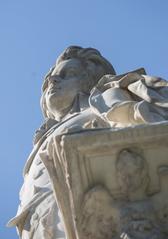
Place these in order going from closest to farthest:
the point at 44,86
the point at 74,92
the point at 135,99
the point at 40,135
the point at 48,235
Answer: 1. the point at 48,235
2. the point at 135,99
3. the point at 40,135
4. the point at 74,92
5. the point at 44,86

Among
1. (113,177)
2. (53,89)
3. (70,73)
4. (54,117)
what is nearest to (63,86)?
(53,89)

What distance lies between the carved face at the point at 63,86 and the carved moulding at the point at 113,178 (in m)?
2.86

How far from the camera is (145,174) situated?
14.4ft

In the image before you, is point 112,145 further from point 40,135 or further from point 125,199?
point 40,135

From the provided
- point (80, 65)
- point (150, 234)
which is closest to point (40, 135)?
point (80, 65)

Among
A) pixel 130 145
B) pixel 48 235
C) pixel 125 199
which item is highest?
pixel 130 145

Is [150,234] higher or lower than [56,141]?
lower

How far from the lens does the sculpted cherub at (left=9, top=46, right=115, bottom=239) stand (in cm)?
535

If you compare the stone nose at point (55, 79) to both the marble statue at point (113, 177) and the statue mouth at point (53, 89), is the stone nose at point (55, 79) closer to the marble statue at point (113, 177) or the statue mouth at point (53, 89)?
the statue mouth at point (53, 89)

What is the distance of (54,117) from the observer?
756 cm

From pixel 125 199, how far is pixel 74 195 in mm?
375

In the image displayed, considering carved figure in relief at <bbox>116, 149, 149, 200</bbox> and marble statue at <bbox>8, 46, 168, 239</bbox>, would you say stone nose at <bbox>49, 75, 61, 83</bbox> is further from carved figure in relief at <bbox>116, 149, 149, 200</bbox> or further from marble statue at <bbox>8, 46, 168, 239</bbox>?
carved figure in relief at <bbox>116, 149, 149, 200</bbox>

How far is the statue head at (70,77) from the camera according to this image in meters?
7.30

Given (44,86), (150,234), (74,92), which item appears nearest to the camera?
(150,234)
